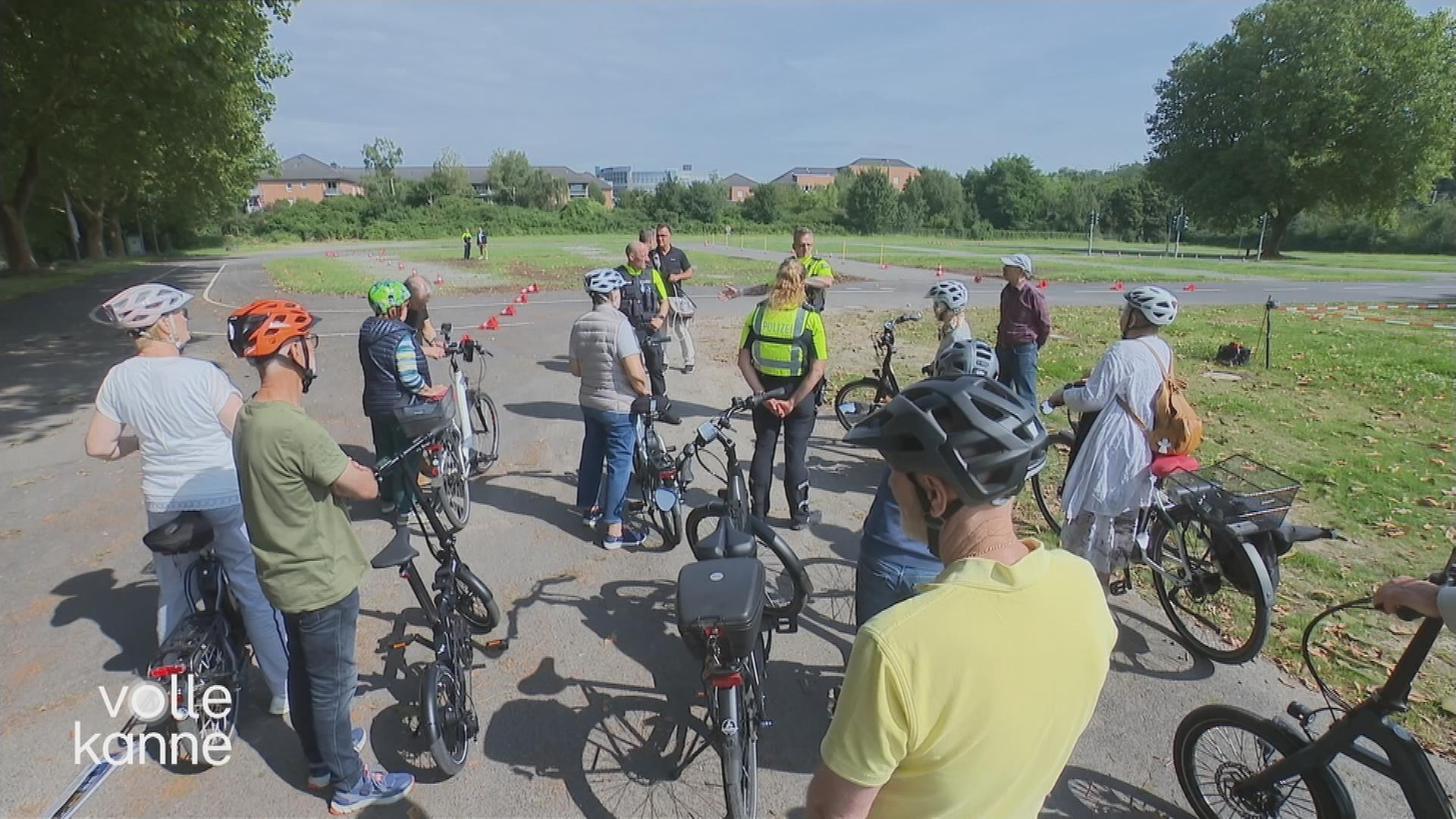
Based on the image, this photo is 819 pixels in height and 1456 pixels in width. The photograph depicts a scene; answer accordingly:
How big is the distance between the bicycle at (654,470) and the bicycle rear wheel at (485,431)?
1.97m

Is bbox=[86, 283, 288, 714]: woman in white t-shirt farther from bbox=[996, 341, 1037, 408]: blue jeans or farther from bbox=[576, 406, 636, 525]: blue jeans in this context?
bbox=[996, 341, 1037, 408]: blue jeans

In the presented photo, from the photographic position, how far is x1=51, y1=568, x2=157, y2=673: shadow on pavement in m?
4.37

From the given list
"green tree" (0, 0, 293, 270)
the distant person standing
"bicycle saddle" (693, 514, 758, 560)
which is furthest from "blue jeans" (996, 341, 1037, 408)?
"green tree" (0, 0, 293, 270)

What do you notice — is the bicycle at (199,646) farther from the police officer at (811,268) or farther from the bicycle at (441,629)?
the police officer at (811,268)

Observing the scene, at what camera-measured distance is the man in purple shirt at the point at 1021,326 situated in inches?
304

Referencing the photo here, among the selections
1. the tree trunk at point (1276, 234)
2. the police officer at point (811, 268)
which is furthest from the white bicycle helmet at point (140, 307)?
the tree trunk at point (1276, 234)

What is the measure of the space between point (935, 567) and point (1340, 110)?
56379mm

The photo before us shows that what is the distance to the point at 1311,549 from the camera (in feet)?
19.2

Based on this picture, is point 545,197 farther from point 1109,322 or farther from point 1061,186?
point 1109,322

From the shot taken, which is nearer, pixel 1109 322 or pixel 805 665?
pixel 805 665

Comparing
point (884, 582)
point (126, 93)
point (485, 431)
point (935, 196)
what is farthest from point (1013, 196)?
point (884, 582)

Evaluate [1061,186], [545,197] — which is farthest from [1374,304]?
[545,197]

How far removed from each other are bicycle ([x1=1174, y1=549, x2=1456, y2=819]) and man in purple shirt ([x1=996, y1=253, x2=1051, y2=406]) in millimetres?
4954

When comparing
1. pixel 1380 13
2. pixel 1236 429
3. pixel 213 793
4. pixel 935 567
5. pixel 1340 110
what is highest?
pixel 1380 13
